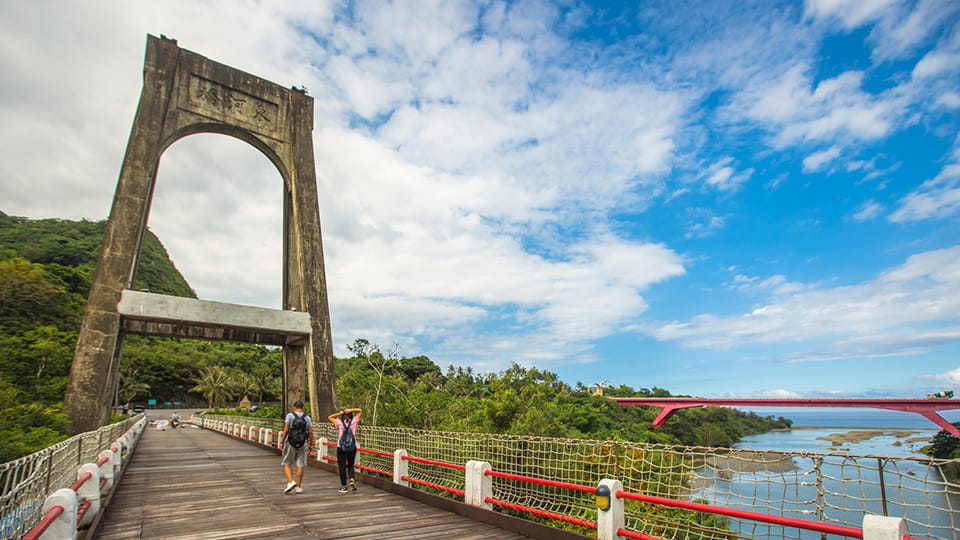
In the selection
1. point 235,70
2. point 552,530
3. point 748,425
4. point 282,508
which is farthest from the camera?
point 748,425

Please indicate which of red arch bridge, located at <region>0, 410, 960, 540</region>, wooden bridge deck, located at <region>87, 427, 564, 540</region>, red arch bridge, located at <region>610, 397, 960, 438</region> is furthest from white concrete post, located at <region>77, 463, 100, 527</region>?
red arch bridge, located at <region>610, 397, 960, 438</region>

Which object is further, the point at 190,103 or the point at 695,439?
the point at 695,439

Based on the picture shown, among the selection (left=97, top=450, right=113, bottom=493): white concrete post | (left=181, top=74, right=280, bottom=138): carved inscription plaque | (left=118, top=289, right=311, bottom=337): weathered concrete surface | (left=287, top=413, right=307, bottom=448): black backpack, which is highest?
(left=181, top=74, right=280, bottom=138): carved inscription plaque

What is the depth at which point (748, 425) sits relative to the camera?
6769 centimetres

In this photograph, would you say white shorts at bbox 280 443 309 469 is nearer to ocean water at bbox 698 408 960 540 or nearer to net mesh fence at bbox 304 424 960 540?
net mesh fence at bbox 304 424 960 540

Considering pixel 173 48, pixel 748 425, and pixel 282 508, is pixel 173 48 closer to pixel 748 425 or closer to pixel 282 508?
pixel 282 508

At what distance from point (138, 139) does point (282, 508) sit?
13220 millimetres

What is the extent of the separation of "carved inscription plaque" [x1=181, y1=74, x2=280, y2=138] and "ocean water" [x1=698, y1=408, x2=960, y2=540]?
687 inches

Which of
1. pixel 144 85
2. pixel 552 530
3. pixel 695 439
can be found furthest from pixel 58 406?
pixel 695 439

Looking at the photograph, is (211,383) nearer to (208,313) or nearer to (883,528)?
(208,313)

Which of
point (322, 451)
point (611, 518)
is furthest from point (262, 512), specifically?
point (322, 451)

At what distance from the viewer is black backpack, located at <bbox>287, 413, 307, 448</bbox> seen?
8047 mm

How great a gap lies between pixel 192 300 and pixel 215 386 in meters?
59.4

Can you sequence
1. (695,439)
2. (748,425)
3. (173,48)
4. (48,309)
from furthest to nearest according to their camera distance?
(748,425) → (695,439) → (48,309) → (173,48)
